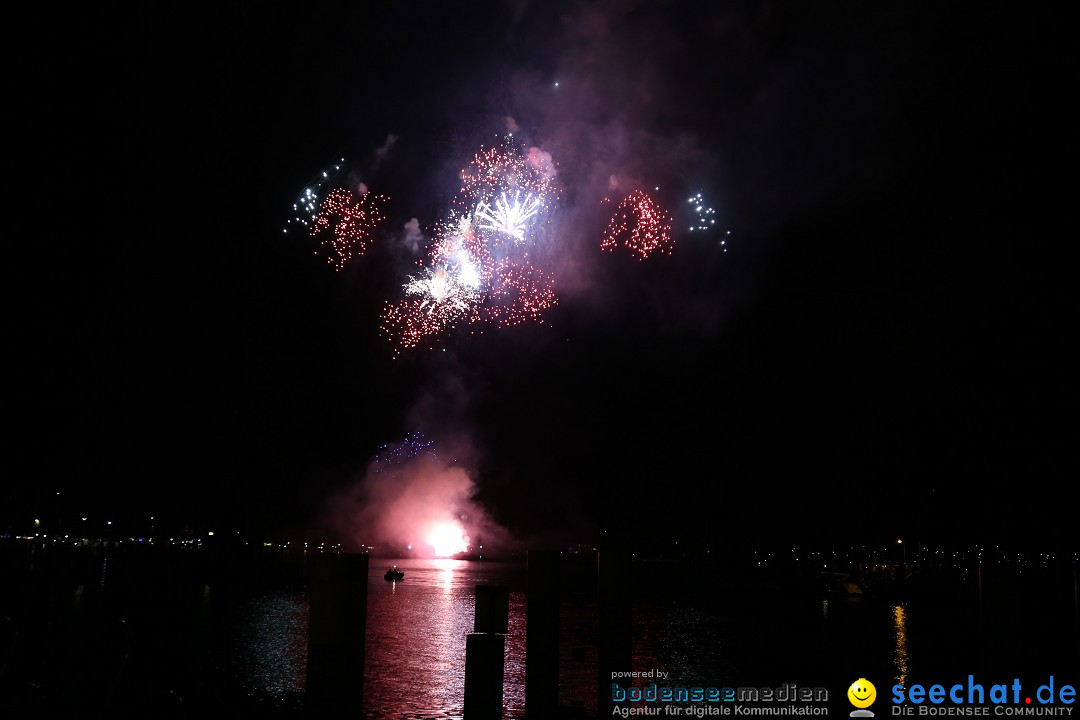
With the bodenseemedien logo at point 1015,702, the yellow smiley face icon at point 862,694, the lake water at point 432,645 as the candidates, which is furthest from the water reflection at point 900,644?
the bodenseemedien logo at point 1015,702

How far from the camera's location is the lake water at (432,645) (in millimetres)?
11758

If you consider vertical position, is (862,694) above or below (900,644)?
below

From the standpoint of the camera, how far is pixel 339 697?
8969mm

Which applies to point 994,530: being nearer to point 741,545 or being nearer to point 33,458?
point 741,545

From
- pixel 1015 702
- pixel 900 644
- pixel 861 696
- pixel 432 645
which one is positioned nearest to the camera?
pixel 1015 702

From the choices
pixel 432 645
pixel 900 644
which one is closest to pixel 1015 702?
pixel 432 645

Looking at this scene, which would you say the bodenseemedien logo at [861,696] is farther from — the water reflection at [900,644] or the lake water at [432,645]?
the water reflection at [900,644]

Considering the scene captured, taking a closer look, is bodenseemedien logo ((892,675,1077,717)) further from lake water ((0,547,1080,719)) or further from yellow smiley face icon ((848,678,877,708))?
yellow smiley face icon ((848,678,877,708))

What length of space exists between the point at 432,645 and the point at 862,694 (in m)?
13.9

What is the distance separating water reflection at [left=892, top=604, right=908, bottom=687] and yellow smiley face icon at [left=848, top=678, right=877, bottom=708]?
5111 mm

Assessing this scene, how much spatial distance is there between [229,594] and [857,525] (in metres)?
90.6

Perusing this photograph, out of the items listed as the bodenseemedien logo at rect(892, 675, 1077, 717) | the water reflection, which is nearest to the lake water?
the water reflection

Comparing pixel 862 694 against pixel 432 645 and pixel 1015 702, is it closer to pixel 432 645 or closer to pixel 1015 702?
pixel 1015 702

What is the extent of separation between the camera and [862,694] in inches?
564
